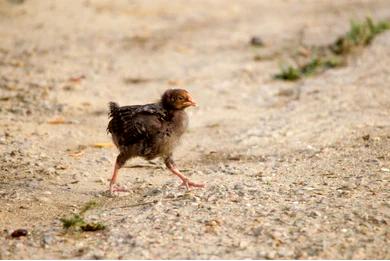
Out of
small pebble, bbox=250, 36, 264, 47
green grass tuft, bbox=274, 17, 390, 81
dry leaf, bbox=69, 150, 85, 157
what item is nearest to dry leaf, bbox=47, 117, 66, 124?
dry leaf, bbox=69, 150, 85, 157

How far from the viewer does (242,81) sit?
12148 mm

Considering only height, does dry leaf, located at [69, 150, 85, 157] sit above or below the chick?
below

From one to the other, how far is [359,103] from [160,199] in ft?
14.3

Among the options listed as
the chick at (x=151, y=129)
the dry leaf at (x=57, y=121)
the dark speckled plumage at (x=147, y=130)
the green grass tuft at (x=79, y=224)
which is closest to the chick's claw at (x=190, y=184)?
the chick at (x=151, y=129)

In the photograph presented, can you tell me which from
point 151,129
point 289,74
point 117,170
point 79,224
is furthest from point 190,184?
point 289,74

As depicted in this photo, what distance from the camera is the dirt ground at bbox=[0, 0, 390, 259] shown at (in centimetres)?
542

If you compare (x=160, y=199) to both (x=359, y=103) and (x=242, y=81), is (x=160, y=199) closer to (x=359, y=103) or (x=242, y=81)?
(x=359, y=103)

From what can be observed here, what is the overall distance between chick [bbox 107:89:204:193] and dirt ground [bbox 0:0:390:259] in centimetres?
34

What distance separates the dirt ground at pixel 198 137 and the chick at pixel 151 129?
1.11ft

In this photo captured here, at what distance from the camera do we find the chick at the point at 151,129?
6625 millimetres

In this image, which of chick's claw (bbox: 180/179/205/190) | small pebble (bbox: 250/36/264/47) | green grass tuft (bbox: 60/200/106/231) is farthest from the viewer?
small pebble (bbox: 250/36/264/47)

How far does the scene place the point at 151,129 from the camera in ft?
21.7

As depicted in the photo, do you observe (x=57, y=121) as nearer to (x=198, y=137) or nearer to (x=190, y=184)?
(x=198, y=137)

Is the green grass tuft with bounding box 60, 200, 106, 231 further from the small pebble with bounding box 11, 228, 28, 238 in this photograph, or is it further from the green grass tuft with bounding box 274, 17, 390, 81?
the green grass tuft with bounding box 274, 17, 390, 81
